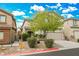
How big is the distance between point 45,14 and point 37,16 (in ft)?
1.63

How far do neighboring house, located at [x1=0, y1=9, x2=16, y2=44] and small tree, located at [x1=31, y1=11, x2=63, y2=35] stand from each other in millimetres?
1514

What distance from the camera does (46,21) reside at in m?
13.3

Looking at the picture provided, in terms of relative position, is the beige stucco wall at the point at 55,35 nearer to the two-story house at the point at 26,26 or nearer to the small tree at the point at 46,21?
the small tree at the point at 46,21

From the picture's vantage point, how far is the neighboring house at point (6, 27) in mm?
13680

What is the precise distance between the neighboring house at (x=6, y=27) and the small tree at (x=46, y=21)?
59.6 inches

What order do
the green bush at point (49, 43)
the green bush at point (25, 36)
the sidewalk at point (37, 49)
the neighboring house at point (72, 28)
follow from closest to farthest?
the sidewalk at point (37, 49)
the green bush at point (25, 36)
the neighboring house at point (72, 28)
the green bush at point (49, 43)

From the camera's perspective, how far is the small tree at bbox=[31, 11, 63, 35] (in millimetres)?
Result: 13094

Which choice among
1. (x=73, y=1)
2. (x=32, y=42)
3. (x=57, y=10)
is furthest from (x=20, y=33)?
(x=73, y=1)

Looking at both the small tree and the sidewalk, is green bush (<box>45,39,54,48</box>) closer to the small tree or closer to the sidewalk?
the sidewalk

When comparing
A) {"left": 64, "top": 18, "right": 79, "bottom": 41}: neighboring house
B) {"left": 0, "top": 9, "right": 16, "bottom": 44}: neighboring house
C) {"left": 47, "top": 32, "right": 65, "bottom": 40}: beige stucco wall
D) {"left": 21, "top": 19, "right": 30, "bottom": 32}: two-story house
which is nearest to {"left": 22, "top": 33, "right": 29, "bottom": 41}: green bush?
{"left": 21, "top": 19, "right": 30, "bottom": 32}: two-story house

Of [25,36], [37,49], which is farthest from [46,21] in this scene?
[37,49]

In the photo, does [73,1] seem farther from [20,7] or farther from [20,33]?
[20,33]

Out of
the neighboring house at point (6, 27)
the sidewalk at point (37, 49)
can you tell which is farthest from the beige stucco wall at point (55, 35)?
the neighboring house at point (6, 27)

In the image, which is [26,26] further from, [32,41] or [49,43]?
[49,43]
